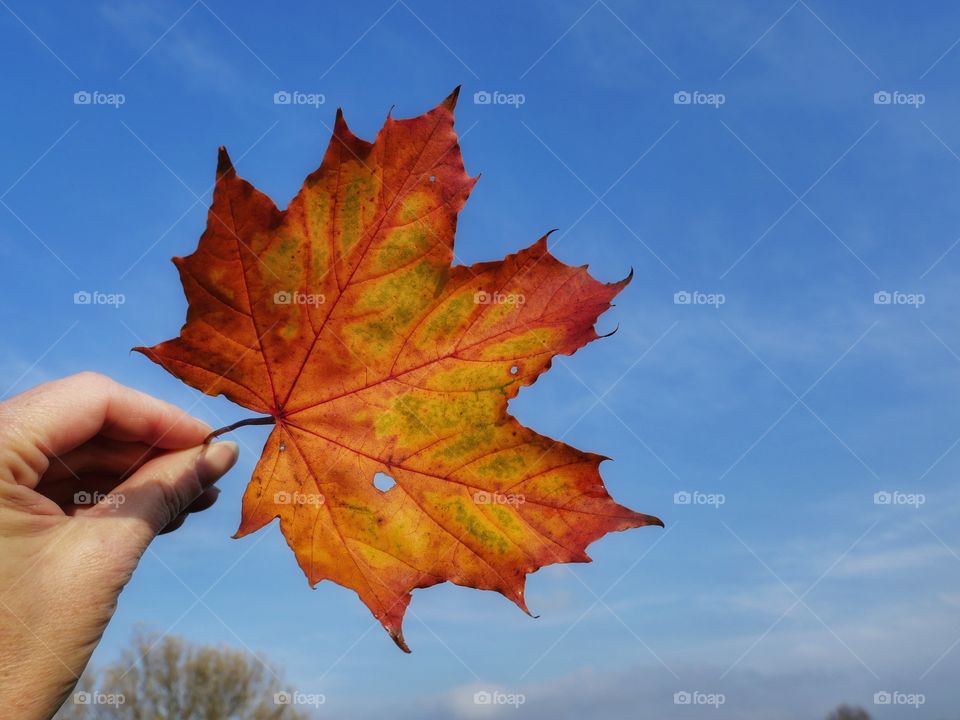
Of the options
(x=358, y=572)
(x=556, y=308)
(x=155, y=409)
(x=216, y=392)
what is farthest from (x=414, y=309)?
(x=155, y=409)

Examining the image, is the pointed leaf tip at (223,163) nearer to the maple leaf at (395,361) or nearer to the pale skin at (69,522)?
the maple leaf at (395,361)

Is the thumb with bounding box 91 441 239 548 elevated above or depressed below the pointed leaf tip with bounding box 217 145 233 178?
below

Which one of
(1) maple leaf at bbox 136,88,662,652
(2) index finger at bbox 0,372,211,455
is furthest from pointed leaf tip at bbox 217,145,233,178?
(2) index finger at bbox 0,372,211,455

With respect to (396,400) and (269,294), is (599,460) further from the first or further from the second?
(269,294)

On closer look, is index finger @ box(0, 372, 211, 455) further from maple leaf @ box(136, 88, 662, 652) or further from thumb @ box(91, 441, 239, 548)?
maple leaf @ box(136, 88, 662, 652)

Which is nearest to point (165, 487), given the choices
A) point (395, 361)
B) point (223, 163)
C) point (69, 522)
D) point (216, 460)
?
point (216, 460)

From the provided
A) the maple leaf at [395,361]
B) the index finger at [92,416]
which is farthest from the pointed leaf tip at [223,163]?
the index finger at [92,416]

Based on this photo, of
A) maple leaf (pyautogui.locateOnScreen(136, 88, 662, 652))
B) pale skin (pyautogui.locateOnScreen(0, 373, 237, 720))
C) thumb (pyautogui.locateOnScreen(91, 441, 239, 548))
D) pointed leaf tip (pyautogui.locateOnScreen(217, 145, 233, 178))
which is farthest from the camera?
thumb (pyautogui.locateOnScreen(91, 441, 239, 548))
